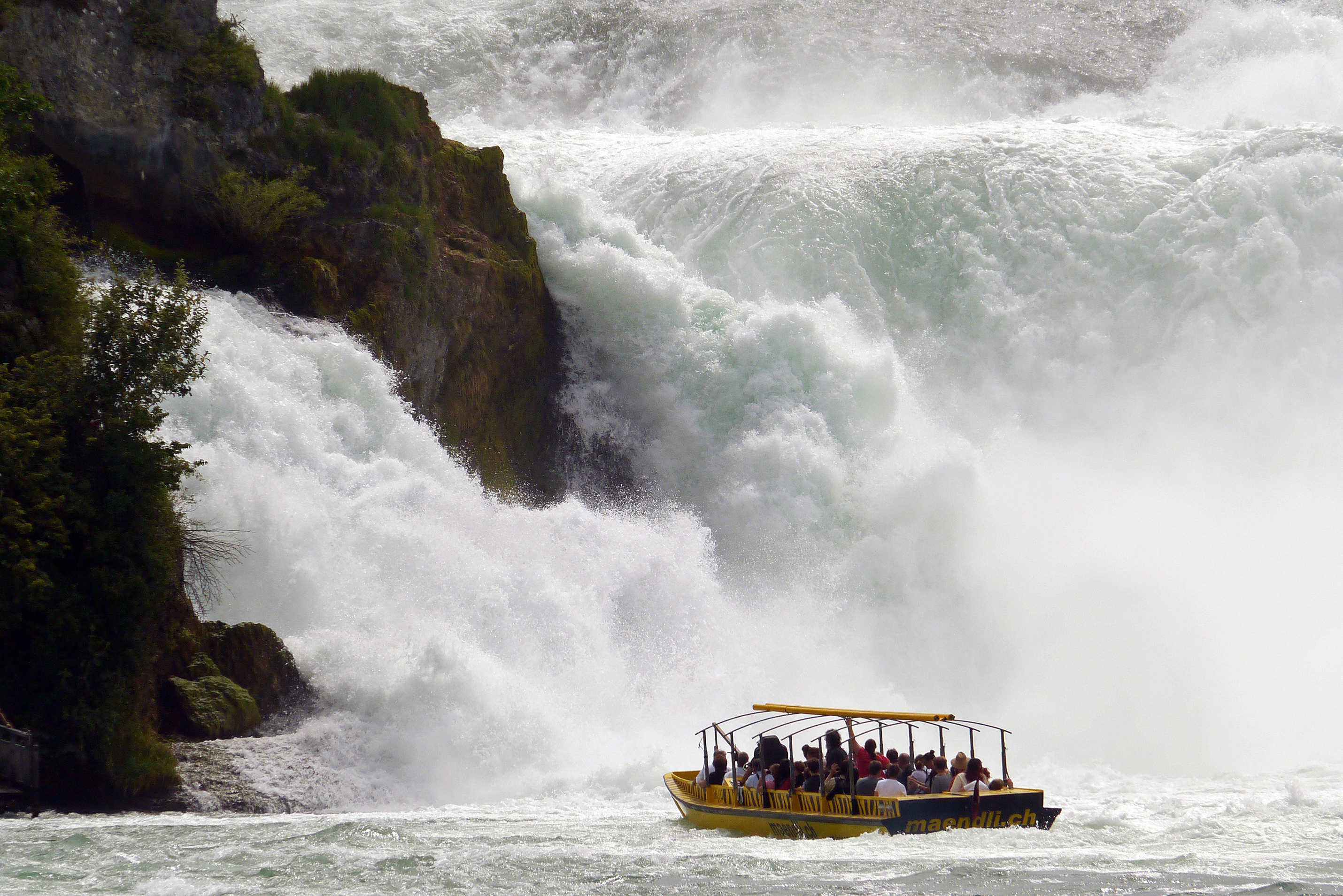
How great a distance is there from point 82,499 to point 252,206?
31.2 ft

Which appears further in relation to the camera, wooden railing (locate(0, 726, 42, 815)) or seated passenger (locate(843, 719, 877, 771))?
seated passenger (locate(843, 719, 877, 771))

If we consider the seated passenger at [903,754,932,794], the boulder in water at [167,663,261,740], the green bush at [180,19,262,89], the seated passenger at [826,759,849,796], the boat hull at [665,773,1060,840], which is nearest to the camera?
the boat hull at [665,773,1060,840]

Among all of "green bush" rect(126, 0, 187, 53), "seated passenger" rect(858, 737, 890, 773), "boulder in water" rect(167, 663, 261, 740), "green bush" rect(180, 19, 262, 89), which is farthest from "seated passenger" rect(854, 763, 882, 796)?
"green bush" rect(126, 0, 187, 53)

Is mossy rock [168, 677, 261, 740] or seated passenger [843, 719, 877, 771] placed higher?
mossy rock [168, 677, 261, 740]

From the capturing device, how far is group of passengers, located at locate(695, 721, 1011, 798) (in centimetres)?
1525

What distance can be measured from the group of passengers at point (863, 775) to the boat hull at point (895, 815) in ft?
0.65

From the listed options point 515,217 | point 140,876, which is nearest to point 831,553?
point 515,217

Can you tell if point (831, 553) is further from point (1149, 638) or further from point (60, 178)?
point (60, 178)

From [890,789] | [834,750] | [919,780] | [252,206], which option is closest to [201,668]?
[834,750]

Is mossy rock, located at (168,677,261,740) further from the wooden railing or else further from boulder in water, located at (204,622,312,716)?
the wooden railing

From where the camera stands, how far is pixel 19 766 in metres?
14.6

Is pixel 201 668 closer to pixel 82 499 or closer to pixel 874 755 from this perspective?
pixel 82 499

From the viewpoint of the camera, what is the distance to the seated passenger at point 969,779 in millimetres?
15219

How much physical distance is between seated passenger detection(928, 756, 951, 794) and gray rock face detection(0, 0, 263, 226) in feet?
53.6
